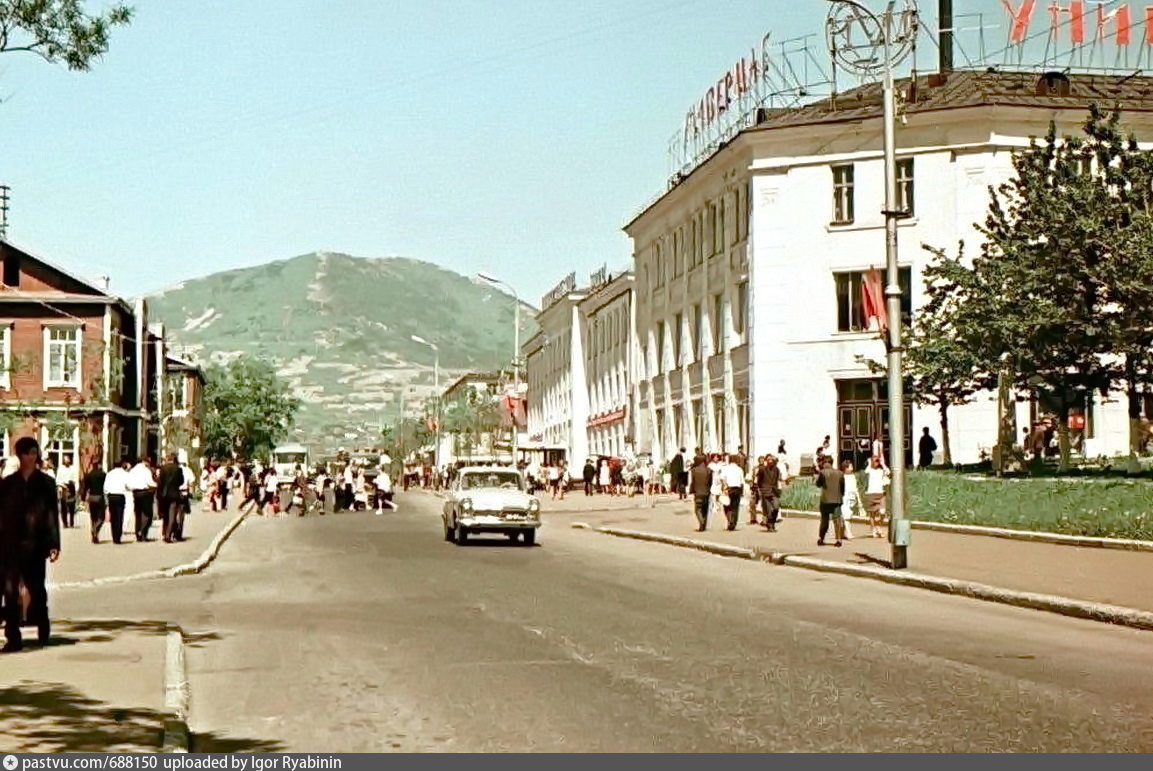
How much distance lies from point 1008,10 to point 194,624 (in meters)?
42.0

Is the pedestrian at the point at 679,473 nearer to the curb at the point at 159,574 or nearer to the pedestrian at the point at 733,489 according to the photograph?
the pedestrian at the point at 733,489

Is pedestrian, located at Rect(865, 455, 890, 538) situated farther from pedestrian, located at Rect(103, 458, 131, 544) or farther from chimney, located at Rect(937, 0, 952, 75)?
chimney, located at Rect(937, 0, 952, 75)

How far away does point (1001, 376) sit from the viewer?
3912 centimetres

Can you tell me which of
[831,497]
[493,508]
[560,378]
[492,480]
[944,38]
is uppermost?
[944,38]

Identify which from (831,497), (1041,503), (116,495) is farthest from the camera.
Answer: (116,495)

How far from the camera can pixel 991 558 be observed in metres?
26.2


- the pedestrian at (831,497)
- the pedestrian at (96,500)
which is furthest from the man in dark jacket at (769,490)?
the pedestrian at (96,500)

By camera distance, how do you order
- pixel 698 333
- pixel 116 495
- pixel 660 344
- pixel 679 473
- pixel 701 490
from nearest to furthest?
pixel 116 495 → pixel 701 490 → pixel 679 473 → pixel 698 333 → pixel 660 344

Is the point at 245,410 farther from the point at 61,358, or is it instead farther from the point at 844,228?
the point at 844,228

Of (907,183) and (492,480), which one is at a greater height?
(907,183)

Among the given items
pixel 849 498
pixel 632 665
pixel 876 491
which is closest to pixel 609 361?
pixel 849 498

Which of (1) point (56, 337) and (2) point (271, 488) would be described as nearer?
(2) point (271, 488)

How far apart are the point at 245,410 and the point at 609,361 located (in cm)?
4077

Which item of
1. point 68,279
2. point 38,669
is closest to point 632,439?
point 68,279
